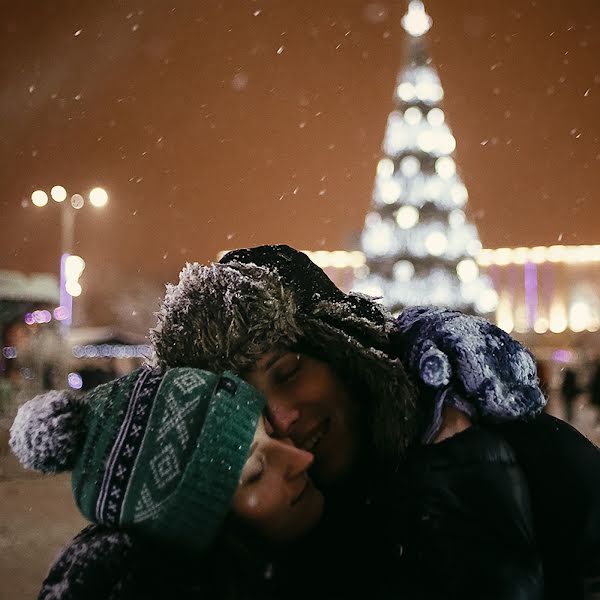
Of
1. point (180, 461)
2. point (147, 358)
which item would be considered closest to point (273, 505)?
point (180, 461)

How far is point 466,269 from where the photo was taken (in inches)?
1176

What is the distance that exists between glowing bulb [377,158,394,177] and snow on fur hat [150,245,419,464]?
1147 inches

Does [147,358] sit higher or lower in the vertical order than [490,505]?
higher

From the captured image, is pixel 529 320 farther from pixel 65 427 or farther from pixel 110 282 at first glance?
pixel 65 427

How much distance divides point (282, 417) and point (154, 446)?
250 millimetres

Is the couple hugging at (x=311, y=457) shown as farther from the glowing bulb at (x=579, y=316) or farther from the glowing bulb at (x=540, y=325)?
the glowing bulb at (x=540, y=325)

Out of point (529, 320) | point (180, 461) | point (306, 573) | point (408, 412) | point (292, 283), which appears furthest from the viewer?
point (529, 320)

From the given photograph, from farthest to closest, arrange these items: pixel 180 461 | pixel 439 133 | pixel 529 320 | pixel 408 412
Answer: pixel 529 320, pixel 439 133, pixel 408 412, pixel 180 461

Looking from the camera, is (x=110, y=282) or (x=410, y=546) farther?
(x=110, y=282)

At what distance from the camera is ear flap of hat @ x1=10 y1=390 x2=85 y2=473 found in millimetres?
1145

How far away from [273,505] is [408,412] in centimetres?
34

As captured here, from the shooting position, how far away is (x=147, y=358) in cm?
148

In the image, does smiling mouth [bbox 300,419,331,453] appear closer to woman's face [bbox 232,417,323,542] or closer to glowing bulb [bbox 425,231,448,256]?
woman's face [bbox 232,417,323,542]

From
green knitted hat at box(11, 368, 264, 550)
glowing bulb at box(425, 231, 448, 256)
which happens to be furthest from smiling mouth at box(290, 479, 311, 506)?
glowing bulb at box(425, 231, 448, 256)
